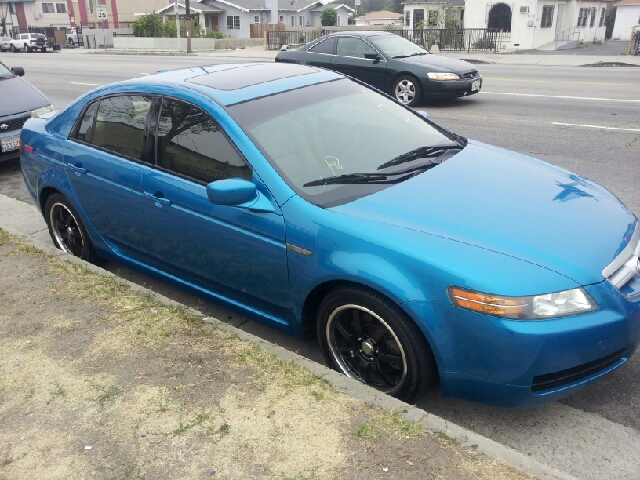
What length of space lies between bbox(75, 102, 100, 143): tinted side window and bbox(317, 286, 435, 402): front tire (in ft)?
8.17

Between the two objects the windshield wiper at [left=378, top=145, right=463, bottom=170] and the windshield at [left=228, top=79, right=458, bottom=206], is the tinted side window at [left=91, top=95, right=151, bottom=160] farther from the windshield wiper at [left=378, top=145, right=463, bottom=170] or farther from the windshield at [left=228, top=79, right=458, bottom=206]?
the windshield wiper at [left=378, top=145, right=463, bottom=170]

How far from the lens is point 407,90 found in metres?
12.2

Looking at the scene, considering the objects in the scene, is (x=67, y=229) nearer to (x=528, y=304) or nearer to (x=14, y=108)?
(x=528, y=304)

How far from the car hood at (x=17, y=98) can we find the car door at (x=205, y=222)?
5.40 m

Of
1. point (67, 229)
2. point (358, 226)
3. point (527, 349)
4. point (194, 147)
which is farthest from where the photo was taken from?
point (67, 229)

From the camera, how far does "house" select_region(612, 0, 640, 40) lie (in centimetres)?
4441

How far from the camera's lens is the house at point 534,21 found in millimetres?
34531

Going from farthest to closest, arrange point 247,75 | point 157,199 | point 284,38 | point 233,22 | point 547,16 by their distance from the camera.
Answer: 1. point 233,22
2. point 284,38
3. point 547,16
4. point 247,75
5. point 157,199

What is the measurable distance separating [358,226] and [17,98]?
747 centimetres

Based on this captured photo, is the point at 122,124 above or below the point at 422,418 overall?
above

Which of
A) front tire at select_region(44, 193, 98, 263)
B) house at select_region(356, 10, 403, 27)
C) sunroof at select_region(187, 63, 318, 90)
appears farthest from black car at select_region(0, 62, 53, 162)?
house at select_region(356, 10, 403, 27)

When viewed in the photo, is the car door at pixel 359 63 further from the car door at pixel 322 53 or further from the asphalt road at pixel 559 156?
the asphalt road at pixel 559 156

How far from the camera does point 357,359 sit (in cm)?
333

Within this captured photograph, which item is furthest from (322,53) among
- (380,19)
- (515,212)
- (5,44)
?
(380,19)
